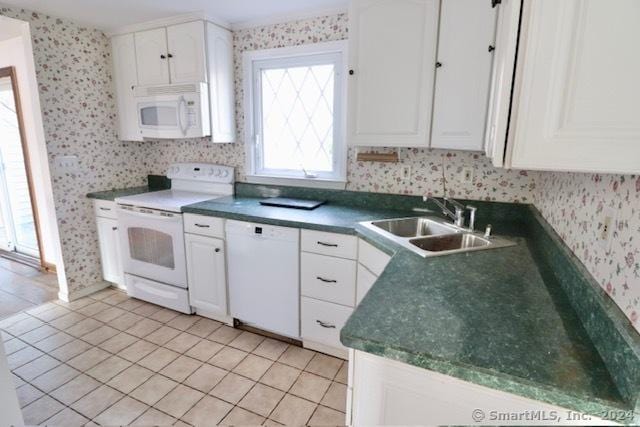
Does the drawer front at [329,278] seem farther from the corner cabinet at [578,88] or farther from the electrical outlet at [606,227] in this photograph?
the corner cabinet at [578,88]

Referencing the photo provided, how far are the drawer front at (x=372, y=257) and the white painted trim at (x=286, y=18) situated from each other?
1.66m

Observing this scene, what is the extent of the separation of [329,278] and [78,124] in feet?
8.47

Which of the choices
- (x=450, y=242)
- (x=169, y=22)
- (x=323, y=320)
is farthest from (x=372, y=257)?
(x=169, y=22)

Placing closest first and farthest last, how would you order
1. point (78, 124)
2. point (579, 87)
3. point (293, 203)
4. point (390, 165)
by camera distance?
1. point (579, 87)
2. point (390, 165)
3. point (293, 203)
4. point (78, 124)

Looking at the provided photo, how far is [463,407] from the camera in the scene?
0.88 m

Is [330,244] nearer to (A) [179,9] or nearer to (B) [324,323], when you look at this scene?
(B) [324,323]

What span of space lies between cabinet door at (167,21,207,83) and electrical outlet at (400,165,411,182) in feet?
5.47

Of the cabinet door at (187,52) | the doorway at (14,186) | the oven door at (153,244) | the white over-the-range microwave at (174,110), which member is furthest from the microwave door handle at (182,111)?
the doorway at (14,186)

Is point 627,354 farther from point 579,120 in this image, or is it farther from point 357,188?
point 357,188

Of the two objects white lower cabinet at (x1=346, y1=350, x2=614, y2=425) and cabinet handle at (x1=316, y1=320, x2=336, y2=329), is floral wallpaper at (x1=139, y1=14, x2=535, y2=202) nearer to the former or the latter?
cabinet handle at (x1=316, y1=320, x2=336, y2=329)

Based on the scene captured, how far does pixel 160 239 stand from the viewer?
2695 millimetres

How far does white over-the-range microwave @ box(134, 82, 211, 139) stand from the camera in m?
2.64

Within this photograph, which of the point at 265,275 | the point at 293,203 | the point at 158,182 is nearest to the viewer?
the point at 265,275

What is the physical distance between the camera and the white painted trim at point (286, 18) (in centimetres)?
240
